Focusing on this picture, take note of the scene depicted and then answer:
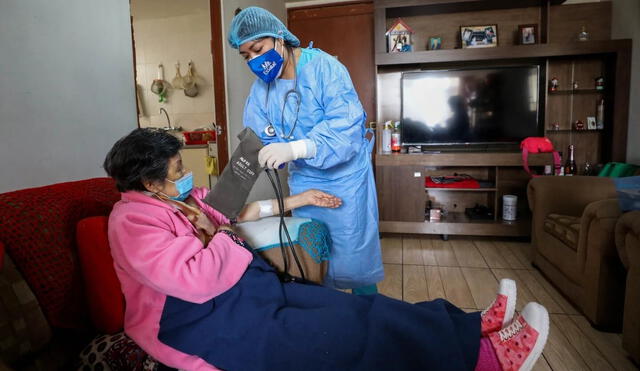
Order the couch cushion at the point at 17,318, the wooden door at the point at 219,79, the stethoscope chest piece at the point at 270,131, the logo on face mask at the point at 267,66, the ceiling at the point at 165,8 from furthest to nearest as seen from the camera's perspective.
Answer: the ceiling at the point at 165,8
the wooden door at the point at 219,79
the stethoscope chest piece at the point at 270,131
the logo on face mask at the point at 267,66
the couch cushion at the point at 17,318

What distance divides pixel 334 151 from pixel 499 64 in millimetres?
2731

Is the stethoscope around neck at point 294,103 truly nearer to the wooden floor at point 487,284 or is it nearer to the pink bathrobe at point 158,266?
the pink bathrobe at point 158,266

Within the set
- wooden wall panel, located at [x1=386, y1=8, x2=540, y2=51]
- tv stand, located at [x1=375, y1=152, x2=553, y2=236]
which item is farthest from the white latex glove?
wooden wall panel, located at [x1=386, y1=8, x2=540, y2=51]

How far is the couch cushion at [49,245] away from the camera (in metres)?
0.79

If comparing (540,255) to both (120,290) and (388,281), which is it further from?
(120,290)

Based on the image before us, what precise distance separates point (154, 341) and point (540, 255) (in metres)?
2.35

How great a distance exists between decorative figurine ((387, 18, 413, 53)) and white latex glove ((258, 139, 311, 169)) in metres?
2.32

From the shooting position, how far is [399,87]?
11.4 ft

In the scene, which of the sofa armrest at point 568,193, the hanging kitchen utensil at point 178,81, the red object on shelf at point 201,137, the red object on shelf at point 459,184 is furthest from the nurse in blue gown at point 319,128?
the hanging kitchen utensil at point 178,81

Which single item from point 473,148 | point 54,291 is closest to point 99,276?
point 54,291

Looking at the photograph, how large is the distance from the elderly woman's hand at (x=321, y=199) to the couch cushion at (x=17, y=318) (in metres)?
0.82

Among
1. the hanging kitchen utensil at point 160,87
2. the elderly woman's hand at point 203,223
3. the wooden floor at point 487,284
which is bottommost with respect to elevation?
the wooden floor at point 487,284

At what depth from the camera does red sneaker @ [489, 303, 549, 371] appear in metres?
0.82

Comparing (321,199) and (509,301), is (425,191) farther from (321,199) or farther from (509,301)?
(509,301)
